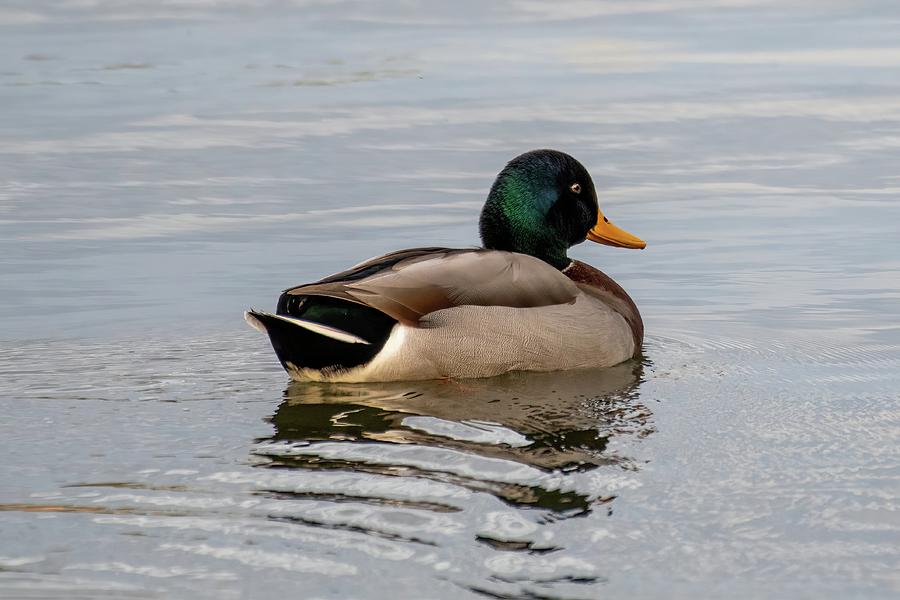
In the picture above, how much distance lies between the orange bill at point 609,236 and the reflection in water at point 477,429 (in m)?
1.19

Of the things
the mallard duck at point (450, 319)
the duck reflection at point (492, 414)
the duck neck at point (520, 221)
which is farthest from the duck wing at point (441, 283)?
the duck neck at point (520, 221)

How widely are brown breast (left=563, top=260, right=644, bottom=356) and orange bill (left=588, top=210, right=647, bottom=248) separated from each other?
313 mm

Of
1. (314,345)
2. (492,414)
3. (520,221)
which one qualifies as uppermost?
(520,221)

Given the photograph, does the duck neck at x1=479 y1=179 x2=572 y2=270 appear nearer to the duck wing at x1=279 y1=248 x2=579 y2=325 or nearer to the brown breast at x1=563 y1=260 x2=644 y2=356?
the brown breast at x1=563 y1=260 x2=644 y2=356

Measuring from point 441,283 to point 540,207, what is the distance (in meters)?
1.24

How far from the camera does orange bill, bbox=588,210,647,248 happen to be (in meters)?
8.94

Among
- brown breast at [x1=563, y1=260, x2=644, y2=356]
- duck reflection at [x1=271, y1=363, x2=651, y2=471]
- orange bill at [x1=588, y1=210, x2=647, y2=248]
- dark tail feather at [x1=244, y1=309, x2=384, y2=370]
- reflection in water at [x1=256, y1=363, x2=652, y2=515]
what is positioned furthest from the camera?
orange bill at [x1=588, y1=210, x2=647, y2=248]

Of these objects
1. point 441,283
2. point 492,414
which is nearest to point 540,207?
point 441,283

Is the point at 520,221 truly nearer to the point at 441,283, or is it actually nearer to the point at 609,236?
the point at 609,236

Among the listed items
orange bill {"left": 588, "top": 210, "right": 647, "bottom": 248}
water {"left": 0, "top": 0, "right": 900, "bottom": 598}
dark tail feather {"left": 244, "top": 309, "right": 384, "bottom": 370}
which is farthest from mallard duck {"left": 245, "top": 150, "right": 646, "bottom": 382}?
orange bill {"left": 588, "top": 210, "right": 647, "bottom": 248}

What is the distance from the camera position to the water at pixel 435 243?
486 cm

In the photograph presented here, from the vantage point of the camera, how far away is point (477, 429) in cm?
643

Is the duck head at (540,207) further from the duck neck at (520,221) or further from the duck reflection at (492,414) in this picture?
the duck reflection at (492,414)

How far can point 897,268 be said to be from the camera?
9.98 m
